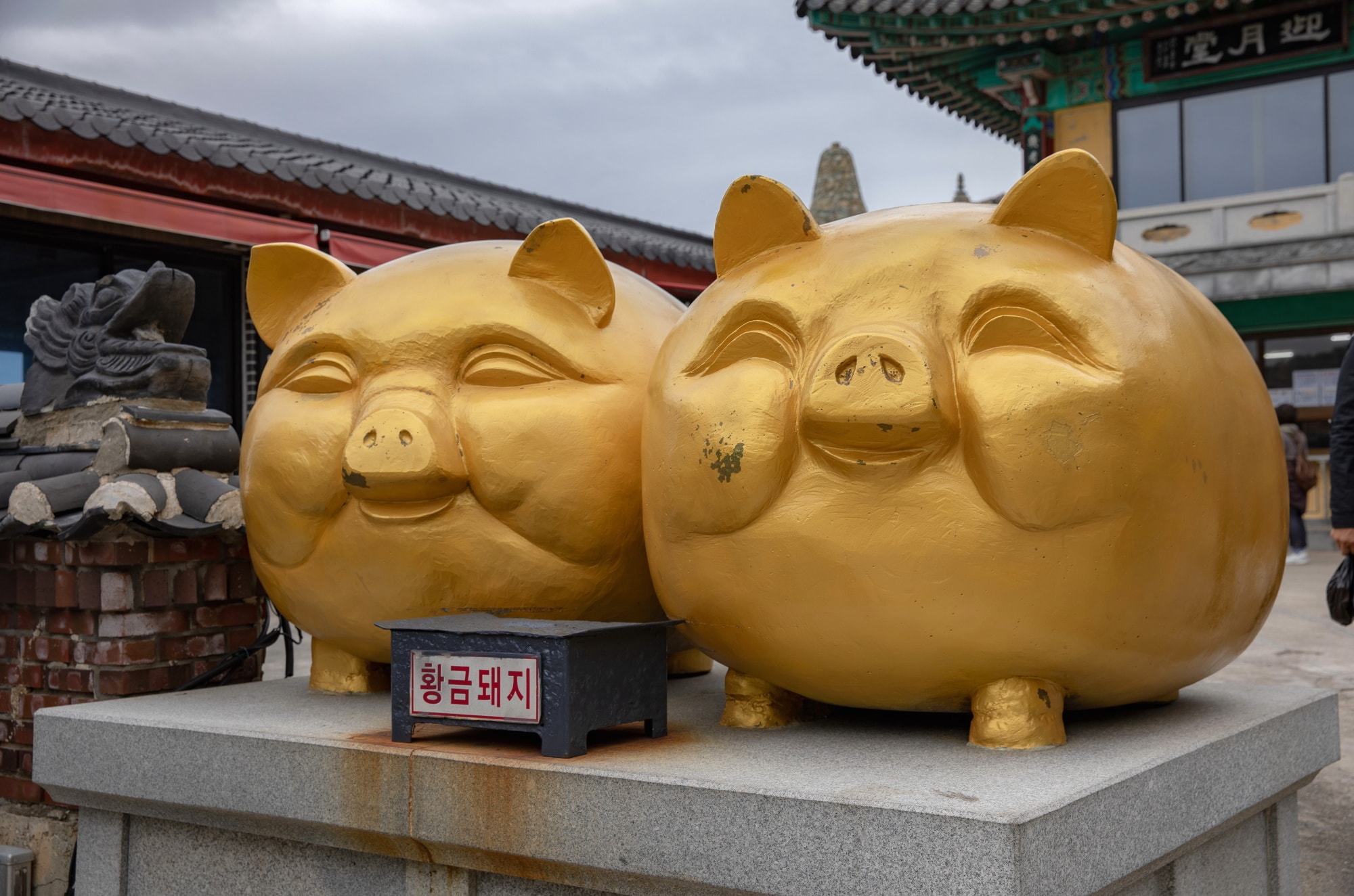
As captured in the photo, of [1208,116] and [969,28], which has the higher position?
[969,28]

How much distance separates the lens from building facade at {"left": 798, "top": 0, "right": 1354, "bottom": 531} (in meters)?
12.9

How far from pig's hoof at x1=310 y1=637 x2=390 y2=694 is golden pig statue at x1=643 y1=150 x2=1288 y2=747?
1.17 metres

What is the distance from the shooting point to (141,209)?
25.2 feet

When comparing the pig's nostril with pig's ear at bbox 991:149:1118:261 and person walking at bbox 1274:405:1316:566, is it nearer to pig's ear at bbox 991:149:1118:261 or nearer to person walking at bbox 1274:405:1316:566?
pig's ear at bbox 991:149:1118:261

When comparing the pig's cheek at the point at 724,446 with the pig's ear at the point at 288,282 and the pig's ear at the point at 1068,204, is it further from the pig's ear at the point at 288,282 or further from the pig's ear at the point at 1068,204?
the pig's ear at the point at 288,282

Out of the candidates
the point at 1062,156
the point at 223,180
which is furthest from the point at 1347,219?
the point at 1062,156

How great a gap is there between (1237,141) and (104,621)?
13.3 m

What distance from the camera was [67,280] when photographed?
8.10 meters

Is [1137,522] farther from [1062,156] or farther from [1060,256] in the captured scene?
[1062,156]

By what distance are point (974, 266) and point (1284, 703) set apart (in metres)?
1.52

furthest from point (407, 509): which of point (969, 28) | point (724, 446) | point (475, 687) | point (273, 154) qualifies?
point (969, 28)

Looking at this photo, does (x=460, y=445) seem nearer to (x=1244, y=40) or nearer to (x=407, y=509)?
(x=407, y=509)

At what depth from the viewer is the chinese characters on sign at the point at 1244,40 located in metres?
12.6

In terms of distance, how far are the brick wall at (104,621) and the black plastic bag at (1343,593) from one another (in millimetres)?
3619
